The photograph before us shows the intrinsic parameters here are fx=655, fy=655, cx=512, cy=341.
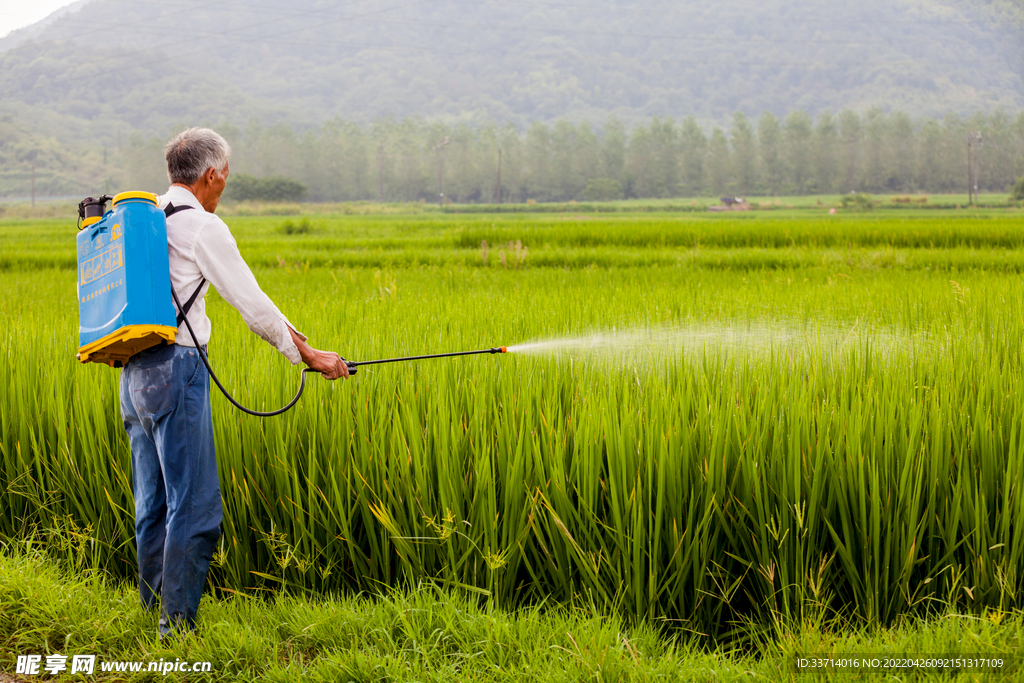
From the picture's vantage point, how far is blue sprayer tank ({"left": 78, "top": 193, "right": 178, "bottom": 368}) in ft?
7.22

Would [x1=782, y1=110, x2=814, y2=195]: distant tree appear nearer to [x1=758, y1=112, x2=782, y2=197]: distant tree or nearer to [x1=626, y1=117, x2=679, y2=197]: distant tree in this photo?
[x1=758, y1=112, x2=782, y2=197]: distant tree

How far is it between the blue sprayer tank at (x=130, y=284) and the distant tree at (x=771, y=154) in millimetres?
130081

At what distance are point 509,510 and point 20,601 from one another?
1.98 m

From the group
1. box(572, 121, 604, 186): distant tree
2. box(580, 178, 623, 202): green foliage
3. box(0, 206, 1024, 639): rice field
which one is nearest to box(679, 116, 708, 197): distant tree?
box(580, 178, 623, 202): green foliage

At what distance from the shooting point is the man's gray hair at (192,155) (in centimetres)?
244

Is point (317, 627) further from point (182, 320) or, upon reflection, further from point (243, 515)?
point (182, 320)

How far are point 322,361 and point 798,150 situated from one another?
138871 mm

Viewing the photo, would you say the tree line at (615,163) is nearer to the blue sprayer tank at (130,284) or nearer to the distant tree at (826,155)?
the distant tree at (826,155)

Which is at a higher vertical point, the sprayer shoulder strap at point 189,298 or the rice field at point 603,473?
the sprayer shoulder strap at point 189,298

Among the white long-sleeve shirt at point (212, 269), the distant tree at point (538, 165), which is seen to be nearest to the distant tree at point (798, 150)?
the distant tree at point (538, 165)

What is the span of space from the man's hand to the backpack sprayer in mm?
376

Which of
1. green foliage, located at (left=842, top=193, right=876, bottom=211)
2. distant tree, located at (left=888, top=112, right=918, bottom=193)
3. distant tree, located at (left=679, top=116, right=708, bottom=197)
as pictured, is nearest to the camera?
green foliage, located at (left=842, top=193, right=876, bottom=211)

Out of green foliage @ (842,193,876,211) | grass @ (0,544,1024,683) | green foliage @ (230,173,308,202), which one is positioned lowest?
grass @ (0,544,1024,683)

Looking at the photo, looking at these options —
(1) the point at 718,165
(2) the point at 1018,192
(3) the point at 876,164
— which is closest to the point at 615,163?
(1) the point at 718,165
